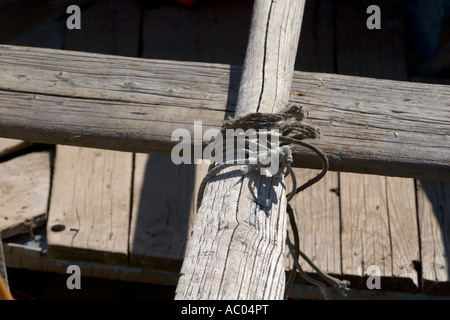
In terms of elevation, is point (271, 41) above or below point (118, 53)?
below

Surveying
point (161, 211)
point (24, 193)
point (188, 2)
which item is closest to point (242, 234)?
point (161, 211)

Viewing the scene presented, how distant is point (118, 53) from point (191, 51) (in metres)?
0.38

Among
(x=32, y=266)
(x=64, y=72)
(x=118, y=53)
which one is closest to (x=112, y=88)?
(x=64, y=72)

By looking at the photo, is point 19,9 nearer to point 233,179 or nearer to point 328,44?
point 328,44

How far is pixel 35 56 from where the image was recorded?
7.97 ft

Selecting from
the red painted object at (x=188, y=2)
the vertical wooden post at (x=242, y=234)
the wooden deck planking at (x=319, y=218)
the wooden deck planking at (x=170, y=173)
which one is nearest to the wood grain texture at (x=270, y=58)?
the vertical wooden post at (x=242, y=234)

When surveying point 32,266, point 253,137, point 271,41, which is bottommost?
point 32,266

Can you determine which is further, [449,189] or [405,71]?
[405,71]

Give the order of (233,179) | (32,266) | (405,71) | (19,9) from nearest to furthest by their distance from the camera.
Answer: (233,179), (32,266), (405,71), (19,9)

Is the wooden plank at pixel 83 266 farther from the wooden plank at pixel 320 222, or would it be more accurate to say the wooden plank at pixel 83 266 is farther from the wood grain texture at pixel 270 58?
the wood grain texture at pixel 270 58

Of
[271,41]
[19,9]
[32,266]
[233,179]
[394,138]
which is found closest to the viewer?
[233,179]

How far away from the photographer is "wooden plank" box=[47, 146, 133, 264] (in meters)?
2.99

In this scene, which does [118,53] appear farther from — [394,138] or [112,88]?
[394,138]

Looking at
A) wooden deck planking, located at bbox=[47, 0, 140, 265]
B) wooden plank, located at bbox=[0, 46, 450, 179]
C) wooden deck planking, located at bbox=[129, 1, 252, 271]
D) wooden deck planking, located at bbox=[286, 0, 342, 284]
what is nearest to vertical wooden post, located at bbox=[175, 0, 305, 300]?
wooden plank, located at bbox=[0, 46, 450, 179]
